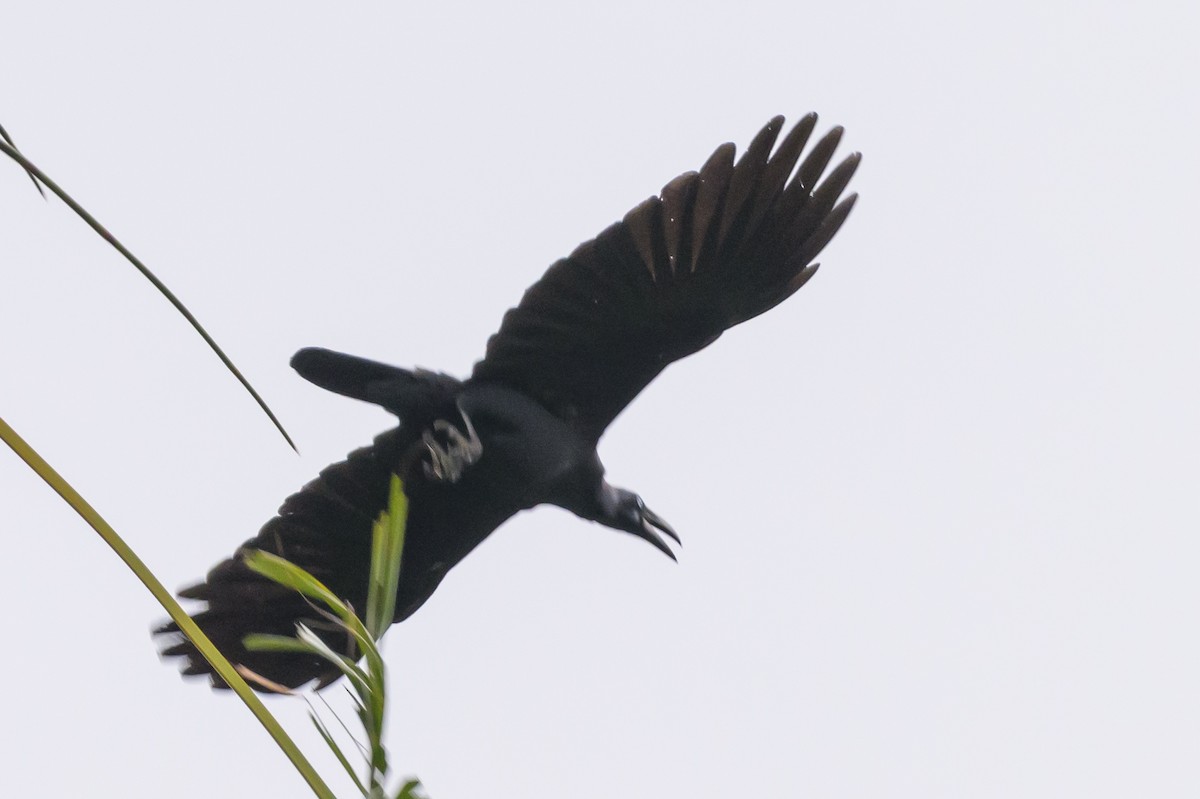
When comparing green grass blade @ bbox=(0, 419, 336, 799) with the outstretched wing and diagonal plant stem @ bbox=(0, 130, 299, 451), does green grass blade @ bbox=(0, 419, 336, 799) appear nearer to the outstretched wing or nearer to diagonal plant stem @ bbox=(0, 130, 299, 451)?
diagonal plant stem @ bbox=(0, 130, 299, 451)

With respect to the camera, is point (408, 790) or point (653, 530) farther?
point (653, 530)

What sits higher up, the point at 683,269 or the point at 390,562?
the point at 683,269

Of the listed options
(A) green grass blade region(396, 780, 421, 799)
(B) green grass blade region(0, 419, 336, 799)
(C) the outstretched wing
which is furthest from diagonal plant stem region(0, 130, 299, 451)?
(C) the outstretched wing

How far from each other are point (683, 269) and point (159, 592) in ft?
13.0

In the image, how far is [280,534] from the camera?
222 inches

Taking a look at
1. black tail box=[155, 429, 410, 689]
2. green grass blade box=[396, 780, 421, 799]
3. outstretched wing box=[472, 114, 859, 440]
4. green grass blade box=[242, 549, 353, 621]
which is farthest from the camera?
black tail box=[155, 429, 410, 689]

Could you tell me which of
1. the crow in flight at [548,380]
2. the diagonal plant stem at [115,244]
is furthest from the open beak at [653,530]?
the diagonal plant stem at [115,244]

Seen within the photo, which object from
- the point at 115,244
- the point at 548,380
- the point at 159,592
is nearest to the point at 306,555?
the point at 548,380

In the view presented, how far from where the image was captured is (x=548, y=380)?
5215mm

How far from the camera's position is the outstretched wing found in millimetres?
4891

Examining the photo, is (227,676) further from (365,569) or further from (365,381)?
(365,569)

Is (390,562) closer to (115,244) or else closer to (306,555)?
(115,244)

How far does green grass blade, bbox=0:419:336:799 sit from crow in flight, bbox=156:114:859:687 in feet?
12.1

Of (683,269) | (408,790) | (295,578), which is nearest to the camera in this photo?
(408,790)
